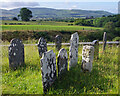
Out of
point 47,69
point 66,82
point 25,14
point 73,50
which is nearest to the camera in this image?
point 47,69

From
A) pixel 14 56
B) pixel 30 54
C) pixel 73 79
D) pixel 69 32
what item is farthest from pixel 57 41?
pixel 69 32

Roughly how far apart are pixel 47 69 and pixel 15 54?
2983 mm

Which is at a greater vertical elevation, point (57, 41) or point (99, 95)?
point (57, 41)

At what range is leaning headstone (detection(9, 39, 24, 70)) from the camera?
24.8 feet

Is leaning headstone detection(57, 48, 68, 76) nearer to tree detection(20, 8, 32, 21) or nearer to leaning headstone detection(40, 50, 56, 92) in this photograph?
leaning headstone detection(40, 50, 56, 92)

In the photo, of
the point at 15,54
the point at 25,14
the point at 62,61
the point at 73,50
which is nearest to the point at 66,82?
the point at 62,61

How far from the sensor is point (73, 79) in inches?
243

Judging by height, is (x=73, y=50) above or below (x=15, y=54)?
above

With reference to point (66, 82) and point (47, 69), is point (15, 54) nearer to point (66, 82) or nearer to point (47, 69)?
point (47, 69)

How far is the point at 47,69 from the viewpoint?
5512mm

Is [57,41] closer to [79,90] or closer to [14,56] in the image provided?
[14,56]

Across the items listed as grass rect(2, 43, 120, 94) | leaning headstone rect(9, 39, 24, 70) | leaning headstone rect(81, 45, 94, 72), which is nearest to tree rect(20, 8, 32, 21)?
leaning headstone rect(9, 39, 24, 70)

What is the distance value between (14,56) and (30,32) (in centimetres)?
2599

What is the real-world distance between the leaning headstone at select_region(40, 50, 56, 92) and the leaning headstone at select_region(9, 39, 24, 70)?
2.79 meters
